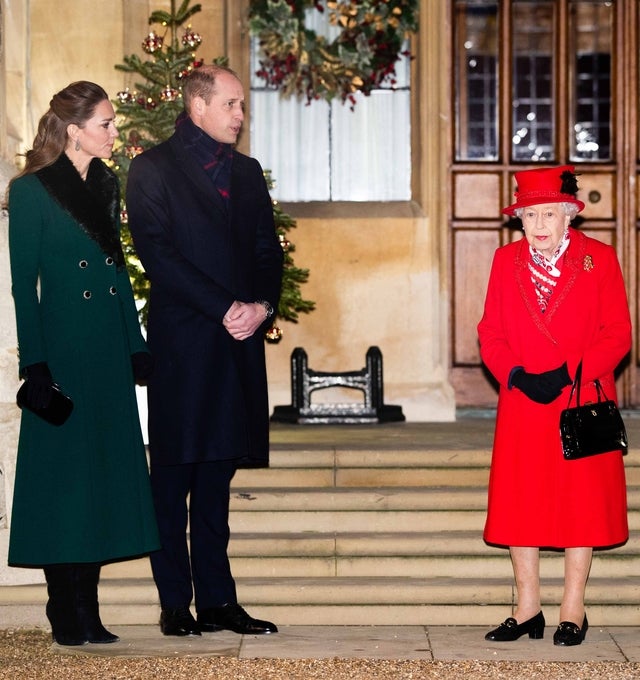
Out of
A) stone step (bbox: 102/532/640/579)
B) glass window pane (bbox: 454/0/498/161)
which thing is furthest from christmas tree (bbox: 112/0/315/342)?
glass window pane (bbox: 454/0/498/161)

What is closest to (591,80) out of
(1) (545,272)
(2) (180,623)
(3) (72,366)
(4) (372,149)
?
(4) (372,149)

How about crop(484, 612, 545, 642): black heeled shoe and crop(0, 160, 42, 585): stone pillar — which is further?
crop(0, 160, 42, 585): stone pillar

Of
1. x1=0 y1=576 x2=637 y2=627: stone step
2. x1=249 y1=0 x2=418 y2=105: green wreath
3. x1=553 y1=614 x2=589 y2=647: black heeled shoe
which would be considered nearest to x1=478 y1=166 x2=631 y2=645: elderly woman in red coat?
x1=553 y1=614 x2=589 y2=647: black heeled shoe

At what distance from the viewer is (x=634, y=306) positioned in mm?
9156

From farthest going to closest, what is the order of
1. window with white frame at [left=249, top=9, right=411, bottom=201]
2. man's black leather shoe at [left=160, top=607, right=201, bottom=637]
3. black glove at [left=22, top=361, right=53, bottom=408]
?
window with white frame at [left=249, top=9, right=411, bottom=201] < man's black leather shoe at [left=160, top=607, right=201, bottom=637] < black glove at [left=22, top=361, right=53, bottom=408]

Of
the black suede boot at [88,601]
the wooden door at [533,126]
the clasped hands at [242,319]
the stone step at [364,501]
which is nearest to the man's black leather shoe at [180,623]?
the black suede boot at [88,601]

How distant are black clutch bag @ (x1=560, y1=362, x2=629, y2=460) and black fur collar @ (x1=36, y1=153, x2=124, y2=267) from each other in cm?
182

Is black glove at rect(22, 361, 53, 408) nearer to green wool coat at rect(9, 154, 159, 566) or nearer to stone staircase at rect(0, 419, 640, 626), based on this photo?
green wool coat at rect(9, 154, 159, 566)

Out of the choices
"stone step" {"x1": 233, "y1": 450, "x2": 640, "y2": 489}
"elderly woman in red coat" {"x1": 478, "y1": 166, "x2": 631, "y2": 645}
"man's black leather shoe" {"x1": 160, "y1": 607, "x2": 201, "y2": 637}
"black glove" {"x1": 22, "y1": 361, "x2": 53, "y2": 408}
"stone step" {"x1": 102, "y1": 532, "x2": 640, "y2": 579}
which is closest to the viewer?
"black glove" {"x1": 22, "y1": 361, "x2": 53, "y2": 408}

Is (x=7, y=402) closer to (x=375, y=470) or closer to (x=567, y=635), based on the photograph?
(x=375, y=470)

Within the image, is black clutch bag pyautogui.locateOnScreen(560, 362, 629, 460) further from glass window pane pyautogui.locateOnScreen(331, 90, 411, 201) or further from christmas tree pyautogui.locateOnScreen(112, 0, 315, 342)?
glass window pane pyautogui.locateOnScreen(331, 90, 411, 201)

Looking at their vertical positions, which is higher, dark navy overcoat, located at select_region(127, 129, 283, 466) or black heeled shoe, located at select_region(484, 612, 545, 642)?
dark navy overcoat, located at select_region(127, 129, 283, 466)

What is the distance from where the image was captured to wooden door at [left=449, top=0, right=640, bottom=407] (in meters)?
9.09

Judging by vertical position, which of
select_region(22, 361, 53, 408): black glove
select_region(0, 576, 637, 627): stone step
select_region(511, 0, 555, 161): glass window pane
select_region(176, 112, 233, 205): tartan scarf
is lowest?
select_region(0, 576, 637, 627): stone step
